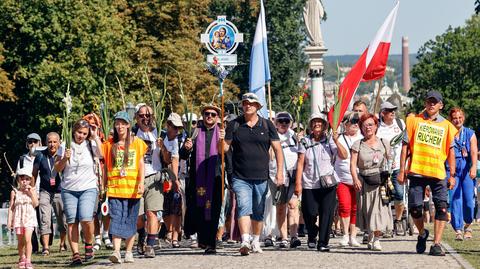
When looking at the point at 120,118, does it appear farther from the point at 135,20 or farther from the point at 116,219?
the point at 135,20

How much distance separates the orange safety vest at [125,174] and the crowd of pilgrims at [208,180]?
1 cm

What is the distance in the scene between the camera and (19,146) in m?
52.3

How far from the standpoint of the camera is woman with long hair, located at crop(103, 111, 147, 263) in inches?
680

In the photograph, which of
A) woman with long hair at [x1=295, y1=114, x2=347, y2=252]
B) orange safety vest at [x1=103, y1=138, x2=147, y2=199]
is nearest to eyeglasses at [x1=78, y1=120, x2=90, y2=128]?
orange safety vest at [x1=103, y1=138, x2=147, y2=199]

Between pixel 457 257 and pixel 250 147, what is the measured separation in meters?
2.72

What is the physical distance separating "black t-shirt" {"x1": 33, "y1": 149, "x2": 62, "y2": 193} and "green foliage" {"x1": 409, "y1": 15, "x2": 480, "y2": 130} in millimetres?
74375

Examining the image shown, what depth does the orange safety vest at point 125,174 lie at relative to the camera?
17297mm

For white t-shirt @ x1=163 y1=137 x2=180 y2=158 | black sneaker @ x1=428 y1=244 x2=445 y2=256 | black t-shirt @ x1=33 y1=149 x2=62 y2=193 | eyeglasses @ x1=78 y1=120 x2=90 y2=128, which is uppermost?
eyeglasses @ x1=78 y1=120 x2=90 y2=128

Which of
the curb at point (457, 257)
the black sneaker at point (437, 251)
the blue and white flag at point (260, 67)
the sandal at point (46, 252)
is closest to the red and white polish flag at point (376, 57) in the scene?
the blue and white flag at point (260, 67)

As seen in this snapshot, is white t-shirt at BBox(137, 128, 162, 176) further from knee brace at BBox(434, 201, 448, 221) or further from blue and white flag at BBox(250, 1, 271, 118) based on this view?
knee brace at BBox(434, 201, 448, 221)

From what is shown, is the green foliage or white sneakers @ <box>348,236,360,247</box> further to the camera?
the green foliage

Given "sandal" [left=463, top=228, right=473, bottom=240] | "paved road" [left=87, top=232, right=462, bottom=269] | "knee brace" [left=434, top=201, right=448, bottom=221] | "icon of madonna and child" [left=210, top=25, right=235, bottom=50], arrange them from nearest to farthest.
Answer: "paved road" [left=87, top=232, right=462, bottom=269], "knee brace" [left=434, top=201, right=448, bottom=221], "sandal" [left=463, top=228, right=473, bottom=240], "icon of madonna and child" [left=210, top=25, right=235, bottom=50]

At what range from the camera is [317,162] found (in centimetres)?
1931

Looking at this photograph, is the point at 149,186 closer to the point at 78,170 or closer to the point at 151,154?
the point at 151,154
